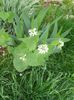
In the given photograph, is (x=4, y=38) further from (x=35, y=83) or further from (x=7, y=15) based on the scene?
(x=35, y=83)

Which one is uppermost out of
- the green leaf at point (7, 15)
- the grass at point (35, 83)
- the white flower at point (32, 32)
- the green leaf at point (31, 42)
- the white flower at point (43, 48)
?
the green leaf at point (7, 15)

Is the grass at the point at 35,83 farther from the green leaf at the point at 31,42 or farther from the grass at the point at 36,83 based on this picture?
the green leaf at the point at 31,42

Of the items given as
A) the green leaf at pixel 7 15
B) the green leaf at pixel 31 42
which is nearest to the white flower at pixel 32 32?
the green leaf at pixel 31 42

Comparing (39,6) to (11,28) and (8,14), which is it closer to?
(11,28)

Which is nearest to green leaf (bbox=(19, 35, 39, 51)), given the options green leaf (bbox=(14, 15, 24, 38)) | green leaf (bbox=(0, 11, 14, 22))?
green leaf (bbox=(14, 15, 24, 38))

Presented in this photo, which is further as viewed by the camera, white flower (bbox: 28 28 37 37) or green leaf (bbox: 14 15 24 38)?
green leaf (bbox: 14 15 24 38)

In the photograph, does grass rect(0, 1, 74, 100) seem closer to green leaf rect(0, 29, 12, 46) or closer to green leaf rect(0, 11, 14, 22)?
green leaf rect(0, 29, 12, 46)

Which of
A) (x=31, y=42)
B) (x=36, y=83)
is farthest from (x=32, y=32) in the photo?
(x=36, y=83)

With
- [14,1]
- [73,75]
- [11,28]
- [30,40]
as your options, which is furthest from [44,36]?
[14,1]

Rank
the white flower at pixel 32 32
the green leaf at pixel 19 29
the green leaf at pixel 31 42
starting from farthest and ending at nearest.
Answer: the green leaf at pixel 19 29
the white flower at pixel 32 32
the green leaf at pixel 31 42

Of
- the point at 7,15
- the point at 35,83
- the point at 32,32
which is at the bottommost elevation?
the point at 35,83

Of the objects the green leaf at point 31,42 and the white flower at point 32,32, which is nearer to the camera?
the green leaf at point 31,42

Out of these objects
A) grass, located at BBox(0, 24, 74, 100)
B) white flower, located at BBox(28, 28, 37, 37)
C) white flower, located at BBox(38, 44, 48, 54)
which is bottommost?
grass, located at BBox(0, 24, 74, 100)
